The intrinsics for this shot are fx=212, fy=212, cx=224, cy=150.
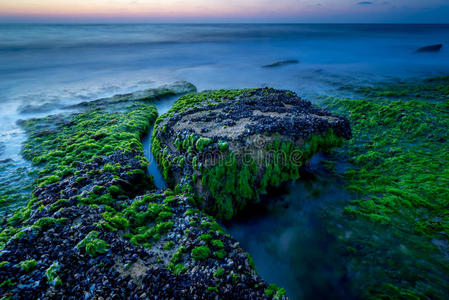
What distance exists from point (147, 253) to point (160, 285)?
3.21 feet

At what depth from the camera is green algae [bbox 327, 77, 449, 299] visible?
542cm

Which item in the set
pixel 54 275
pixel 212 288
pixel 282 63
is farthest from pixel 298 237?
pixel 282 63

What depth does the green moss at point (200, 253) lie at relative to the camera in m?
5.16

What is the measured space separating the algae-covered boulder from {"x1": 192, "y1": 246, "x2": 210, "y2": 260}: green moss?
194 cm

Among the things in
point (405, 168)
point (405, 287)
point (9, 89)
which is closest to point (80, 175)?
point (405, 287)

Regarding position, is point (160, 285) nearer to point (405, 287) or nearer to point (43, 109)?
point (405, 287)

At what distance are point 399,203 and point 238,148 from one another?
574cm

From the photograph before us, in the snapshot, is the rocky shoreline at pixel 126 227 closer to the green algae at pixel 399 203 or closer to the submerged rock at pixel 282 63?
the green algae at pixel 399 203

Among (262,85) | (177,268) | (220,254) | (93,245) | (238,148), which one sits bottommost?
(177,268)

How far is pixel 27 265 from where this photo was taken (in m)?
4.69

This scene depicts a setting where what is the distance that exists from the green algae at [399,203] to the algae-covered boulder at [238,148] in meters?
2.11

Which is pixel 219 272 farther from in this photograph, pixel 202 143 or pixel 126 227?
pixel 202 143

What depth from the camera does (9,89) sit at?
21.2 m

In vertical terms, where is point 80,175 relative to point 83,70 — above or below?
below
